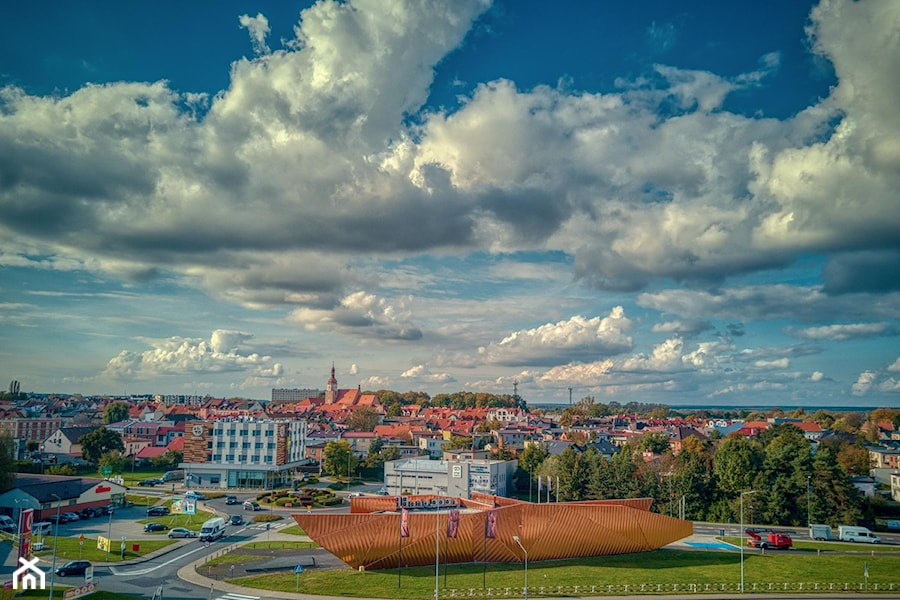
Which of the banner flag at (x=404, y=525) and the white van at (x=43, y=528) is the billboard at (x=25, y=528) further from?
the white van at (x=43, y=528)

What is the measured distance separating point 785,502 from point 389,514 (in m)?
54.0

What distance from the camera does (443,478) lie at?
279ft

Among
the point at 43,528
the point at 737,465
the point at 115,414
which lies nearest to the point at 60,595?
the point at 43,528

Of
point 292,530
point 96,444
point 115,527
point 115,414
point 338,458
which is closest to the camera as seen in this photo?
point 115,527

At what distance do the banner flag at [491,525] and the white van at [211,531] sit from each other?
85.9ft

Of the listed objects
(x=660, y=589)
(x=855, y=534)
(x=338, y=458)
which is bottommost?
(x=855, y=534)

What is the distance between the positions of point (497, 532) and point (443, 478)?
36.5m

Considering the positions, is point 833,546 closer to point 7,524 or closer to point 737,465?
point 737,465

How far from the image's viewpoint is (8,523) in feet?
202

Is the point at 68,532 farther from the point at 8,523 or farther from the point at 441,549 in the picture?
the point at 441,549

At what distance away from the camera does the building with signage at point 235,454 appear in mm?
97938

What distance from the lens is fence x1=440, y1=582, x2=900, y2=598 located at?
4197 cm

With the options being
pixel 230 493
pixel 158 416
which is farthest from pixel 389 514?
pixel 158 416

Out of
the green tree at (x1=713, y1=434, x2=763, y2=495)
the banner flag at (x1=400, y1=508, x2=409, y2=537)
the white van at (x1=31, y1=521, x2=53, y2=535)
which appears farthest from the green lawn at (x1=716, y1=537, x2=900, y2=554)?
the white van at (x1=31, y1=521, x2=53, y2=535)
